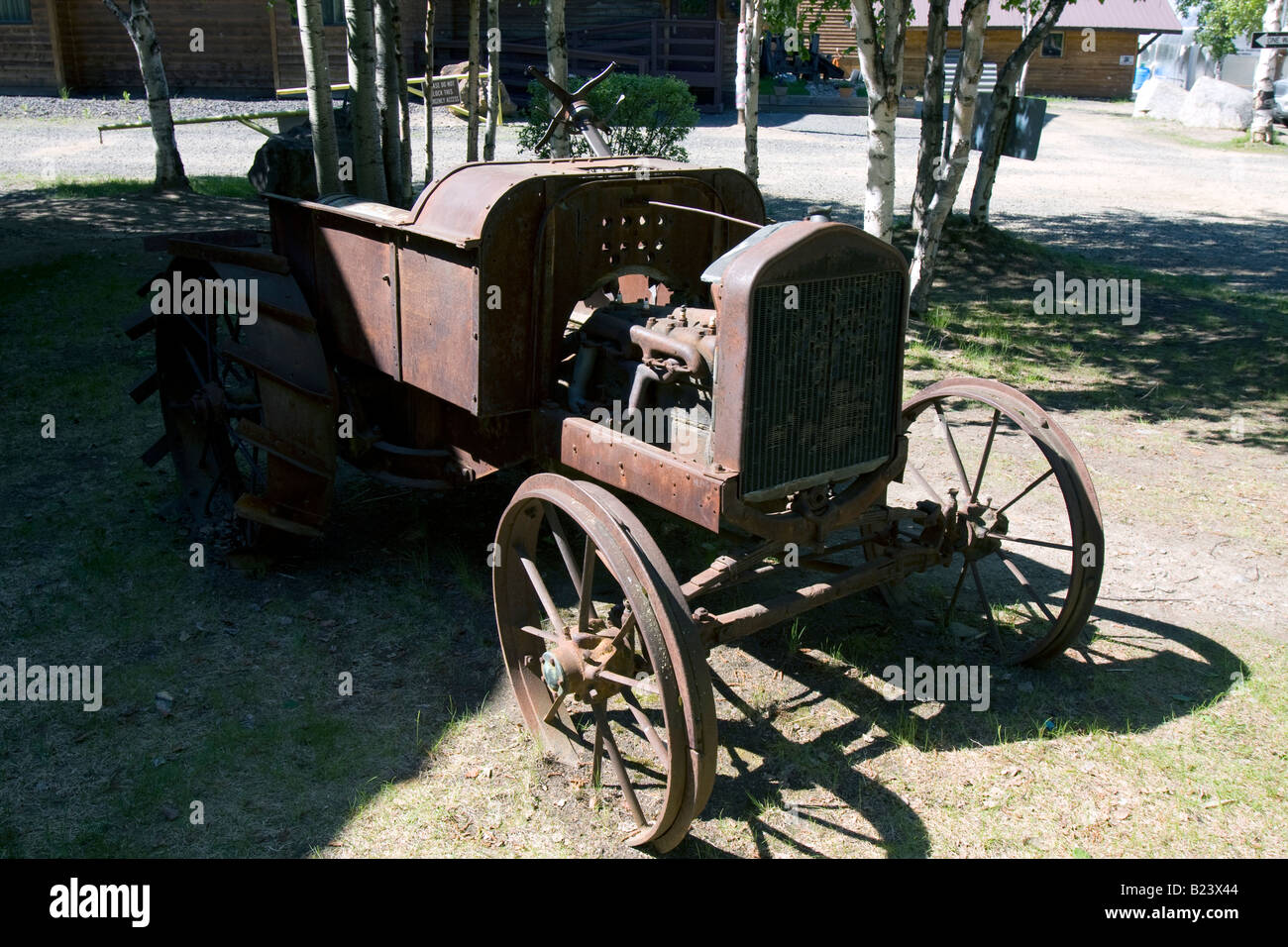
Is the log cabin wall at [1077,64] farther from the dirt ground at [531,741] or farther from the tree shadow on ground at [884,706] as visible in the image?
the tree shadow on ground at [884,706]

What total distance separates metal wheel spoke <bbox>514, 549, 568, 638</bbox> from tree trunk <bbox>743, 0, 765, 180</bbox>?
759cm

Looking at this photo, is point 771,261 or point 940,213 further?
point 940,213

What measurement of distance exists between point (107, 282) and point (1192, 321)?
9.62 m

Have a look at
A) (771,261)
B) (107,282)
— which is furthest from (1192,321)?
(107,282)

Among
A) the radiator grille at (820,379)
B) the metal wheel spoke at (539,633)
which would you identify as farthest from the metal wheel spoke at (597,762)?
the radiator grille at (820,379)

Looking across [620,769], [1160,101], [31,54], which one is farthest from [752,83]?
[1160,101]

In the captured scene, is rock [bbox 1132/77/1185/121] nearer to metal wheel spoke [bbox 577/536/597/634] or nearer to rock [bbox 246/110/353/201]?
rock [bbox 246/110/353/201]

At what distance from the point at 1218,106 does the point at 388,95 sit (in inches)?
985

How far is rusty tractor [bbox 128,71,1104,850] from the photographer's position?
139 inches

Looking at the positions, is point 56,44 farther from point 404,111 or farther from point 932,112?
point 932,112

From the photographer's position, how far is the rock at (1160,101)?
94.9ft

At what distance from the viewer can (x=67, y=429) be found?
6699mm

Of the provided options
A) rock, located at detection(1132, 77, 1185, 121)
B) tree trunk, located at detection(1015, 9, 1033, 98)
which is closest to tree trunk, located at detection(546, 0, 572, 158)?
tree trunk, located at detection(1015, 9, 1033, 98)
